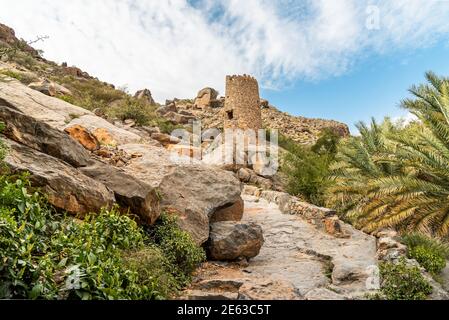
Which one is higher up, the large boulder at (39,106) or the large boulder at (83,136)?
the large boulder at (39,106)

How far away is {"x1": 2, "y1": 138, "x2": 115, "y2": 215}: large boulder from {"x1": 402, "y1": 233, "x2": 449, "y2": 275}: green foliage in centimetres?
560

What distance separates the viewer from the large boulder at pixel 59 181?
500 cm

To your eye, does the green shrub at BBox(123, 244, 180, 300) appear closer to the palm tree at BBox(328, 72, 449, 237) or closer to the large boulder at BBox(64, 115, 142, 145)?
the large boulder at BBox(64, 115, 142, 145)

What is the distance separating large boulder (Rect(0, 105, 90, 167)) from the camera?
552 cm

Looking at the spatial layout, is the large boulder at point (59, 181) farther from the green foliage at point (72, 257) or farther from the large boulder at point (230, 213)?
the large boulder at point (230, 213)

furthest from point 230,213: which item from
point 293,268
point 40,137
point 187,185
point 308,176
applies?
point 308,176

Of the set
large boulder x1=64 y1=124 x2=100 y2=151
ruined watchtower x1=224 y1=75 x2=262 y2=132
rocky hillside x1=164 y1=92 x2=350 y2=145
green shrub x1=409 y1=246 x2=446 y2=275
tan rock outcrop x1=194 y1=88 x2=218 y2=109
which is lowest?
green shrub x1=409 y1=246 x2=446 y2=275

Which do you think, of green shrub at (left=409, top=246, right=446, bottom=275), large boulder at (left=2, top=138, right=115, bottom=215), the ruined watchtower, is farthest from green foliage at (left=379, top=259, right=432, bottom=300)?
the ruined watchtower

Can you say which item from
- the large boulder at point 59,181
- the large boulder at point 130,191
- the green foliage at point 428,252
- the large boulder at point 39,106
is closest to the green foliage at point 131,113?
the large boulder at point 39,106

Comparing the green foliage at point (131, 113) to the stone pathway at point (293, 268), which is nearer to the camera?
the stone pathway at point (293, 268)

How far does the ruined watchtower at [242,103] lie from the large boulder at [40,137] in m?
16.9

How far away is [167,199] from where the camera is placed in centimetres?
746
